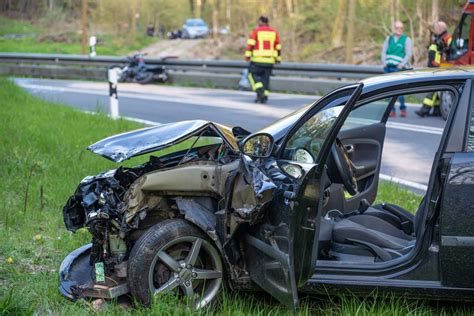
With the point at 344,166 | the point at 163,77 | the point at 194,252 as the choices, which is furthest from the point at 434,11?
the point at 194,252

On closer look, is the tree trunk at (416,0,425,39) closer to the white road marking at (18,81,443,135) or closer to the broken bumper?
the white road marking at (18,81,443,135)

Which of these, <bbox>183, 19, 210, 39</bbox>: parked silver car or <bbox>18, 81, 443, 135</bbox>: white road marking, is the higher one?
<bbox>183, 19, 210, 39</bbox>: parked silver car

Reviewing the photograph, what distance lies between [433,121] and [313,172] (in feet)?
32.1

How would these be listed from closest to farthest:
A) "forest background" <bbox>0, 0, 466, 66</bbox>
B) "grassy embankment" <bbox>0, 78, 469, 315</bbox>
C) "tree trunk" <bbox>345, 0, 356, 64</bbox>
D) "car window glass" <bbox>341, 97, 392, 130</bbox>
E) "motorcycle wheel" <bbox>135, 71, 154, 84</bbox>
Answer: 1. "grassy embankment" <bbox>0, 78, 469, 315</bbox>
2. "car window glass" <bbox>341, 97, 392, 130</bbox>
3. "motorcycle wheel" <bbox>135, 71, 154, 84</bbox>
4. "tree trunk" <bbox>345, 0, 356, 64</bbox>
5. "forest background" <bbox>0, 0, 466, 66</bbox>

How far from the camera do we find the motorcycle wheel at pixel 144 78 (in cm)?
2136

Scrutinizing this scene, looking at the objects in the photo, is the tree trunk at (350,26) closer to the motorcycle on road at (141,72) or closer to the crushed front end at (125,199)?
the motorcycle on road at (141,72)

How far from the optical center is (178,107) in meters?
15.2

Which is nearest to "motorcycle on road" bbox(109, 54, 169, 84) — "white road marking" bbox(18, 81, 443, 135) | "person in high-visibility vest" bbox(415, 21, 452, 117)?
"white road marking" bbox(18, 81, 443, 135)

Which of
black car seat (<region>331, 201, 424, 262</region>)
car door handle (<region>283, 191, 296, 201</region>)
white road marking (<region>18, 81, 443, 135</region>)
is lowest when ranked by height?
white road marking (<region>18, 81, 443, 135</region>)

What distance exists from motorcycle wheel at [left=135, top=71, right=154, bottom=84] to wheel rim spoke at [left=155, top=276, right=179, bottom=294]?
57.7 feet

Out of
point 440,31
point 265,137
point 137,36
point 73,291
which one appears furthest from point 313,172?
point 137,36

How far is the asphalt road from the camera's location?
9758mm

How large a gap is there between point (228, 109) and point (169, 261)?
10737 mm

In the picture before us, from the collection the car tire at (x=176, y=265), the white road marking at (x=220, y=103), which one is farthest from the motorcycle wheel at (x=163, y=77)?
the car tire at (x=176, y=265)
